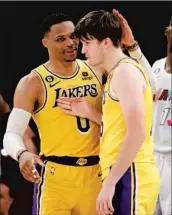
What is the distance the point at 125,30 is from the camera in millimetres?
3354

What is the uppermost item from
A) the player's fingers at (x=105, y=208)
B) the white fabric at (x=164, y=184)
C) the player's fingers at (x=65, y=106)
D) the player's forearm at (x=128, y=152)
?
the player's fingers at (x=65, y=106)

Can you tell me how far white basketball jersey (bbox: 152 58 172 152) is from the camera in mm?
4551

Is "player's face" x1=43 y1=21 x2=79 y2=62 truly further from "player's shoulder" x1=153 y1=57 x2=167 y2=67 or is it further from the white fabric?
the white fabric

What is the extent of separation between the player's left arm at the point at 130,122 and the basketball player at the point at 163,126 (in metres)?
1.74

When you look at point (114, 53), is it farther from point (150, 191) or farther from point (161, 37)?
point (161, 37)

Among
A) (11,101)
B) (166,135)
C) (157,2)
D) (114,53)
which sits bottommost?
(166,135)

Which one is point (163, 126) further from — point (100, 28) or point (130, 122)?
point (130, 122)

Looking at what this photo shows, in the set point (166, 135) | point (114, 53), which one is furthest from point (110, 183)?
point (166, 135)

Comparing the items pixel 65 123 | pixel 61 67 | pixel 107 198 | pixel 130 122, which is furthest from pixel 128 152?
pixel 61 67

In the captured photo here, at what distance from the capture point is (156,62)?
468 cm

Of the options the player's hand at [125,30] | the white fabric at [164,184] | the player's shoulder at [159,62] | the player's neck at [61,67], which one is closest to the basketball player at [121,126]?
the player's hand at [125,30]

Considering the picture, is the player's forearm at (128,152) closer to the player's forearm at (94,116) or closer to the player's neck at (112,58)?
the player's neck at (112,58)

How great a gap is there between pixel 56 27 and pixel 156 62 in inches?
54.1

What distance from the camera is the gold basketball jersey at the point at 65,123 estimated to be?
3418 mm
